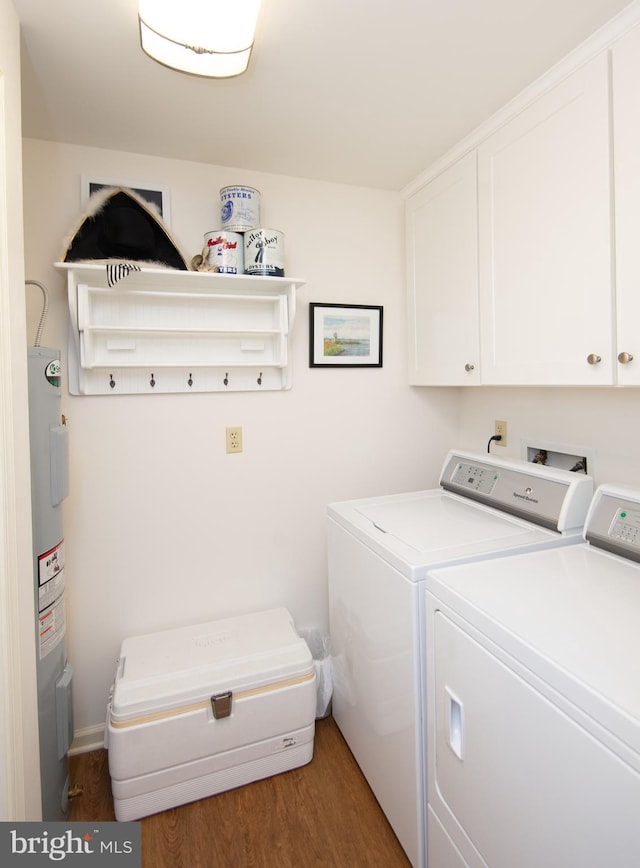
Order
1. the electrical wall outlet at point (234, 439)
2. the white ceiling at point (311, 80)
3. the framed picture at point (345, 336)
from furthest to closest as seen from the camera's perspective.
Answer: the framed picture at point (345, 336)
the electrical wall outlet at point (234, 439)
the white ceiling at point (311, 80)

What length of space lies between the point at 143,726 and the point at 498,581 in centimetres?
122

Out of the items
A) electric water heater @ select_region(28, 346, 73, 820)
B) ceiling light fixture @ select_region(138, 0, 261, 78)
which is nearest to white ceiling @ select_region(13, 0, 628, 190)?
ceiling light fixture @ select_region(138, 0, 261, 78)

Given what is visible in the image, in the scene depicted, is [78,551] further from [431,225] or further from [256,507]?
[431,225]

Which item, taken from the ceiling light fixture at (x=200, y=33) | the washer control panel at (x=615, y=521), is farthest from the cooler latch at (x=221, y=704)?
the ceiling light fixture at (x=200, y=33)

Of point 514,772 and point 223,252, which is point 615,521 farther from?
point 223,252

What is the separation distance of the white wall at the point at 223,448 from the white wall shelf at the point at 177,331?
0.07 metres

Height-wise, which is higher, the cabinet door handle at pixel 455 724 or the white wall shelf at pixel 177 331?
the white wall shelf at pixel 177 331

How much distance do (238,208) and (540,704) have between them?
5.91 feet

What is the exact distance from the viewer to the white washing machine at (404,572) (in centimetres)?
129

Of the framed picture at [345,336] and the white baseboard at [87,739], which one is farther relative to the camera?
the framed picture at [345,336]

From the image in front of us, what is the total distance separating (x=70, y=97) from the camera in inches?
57.7

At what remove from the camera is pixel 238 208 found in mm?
1785

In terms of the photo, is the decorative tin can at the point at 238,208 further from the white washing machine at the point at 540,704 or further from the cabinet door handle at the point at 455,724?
the cabinet door handle at the point at 455,724

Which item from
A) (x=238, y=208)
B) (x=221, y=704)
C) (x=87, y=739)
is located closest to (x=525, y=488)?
(x=221, y=704)
